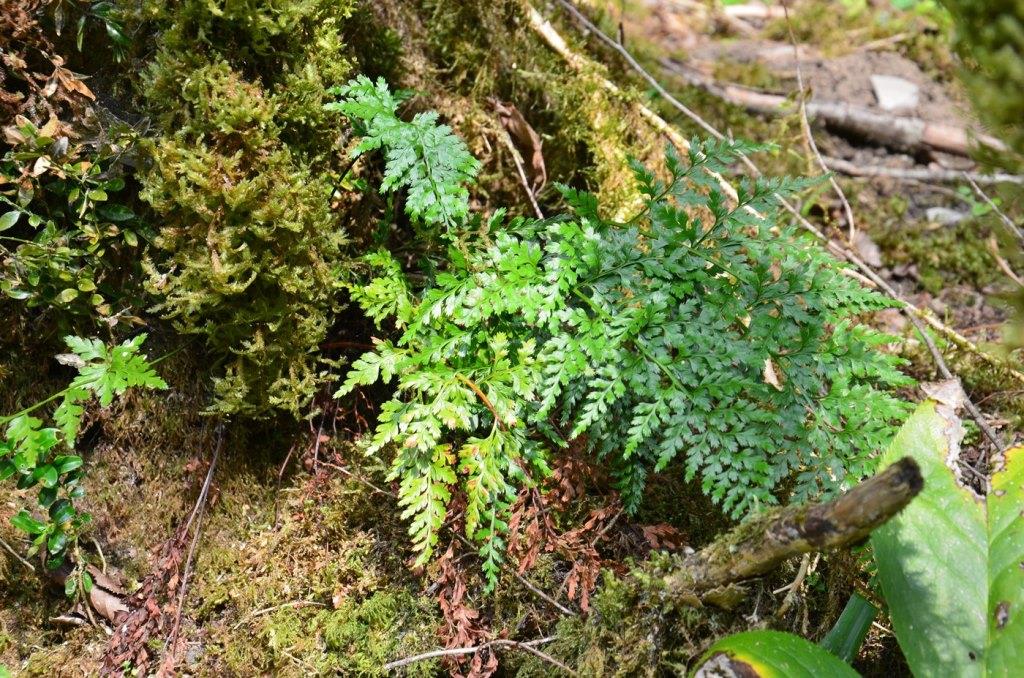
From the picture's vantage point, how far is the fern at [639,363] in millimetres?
2594

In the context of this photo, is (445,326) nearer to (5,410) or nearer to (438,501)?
(438,501)

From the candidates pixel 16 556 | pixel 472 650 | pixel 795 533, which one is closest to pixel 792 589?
pixel 795 533

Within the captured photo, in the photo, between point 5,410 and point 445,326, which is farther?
point 5,410

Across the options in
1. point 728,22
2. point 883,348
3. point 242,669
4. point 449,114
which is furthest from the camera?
point 728,22

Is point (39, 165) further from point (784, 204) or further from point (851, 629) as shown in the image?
point (851, 629)

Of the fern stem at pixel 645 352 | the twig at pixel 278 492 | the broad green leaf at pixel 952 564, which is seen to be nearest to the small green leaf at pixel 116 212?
the twig at pixel 278 492

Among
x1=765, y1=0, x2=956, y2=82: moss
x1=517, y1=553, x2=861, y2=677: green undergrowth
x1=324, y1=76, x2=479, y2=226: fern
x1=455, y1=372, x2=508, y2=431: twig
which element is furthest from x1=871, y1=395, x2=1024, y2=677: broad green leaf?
x1=765, y1=0, x2=956, y2=82: moss

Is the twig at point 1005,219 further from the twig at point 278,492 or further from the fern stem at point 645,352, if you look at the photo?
the twig at point 278,492

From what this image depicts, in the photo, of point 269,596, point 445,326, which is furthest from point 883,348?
point 269,596

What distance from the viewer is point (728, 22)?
5914 mm

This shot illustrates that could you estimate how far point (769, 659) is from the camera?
6.82ft

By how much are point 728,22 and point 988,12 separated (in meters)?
4.97

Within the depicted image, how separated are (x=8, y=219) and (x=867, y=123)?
196 inches

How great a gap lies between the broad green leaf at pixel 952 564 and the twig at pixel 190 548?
2.64m
